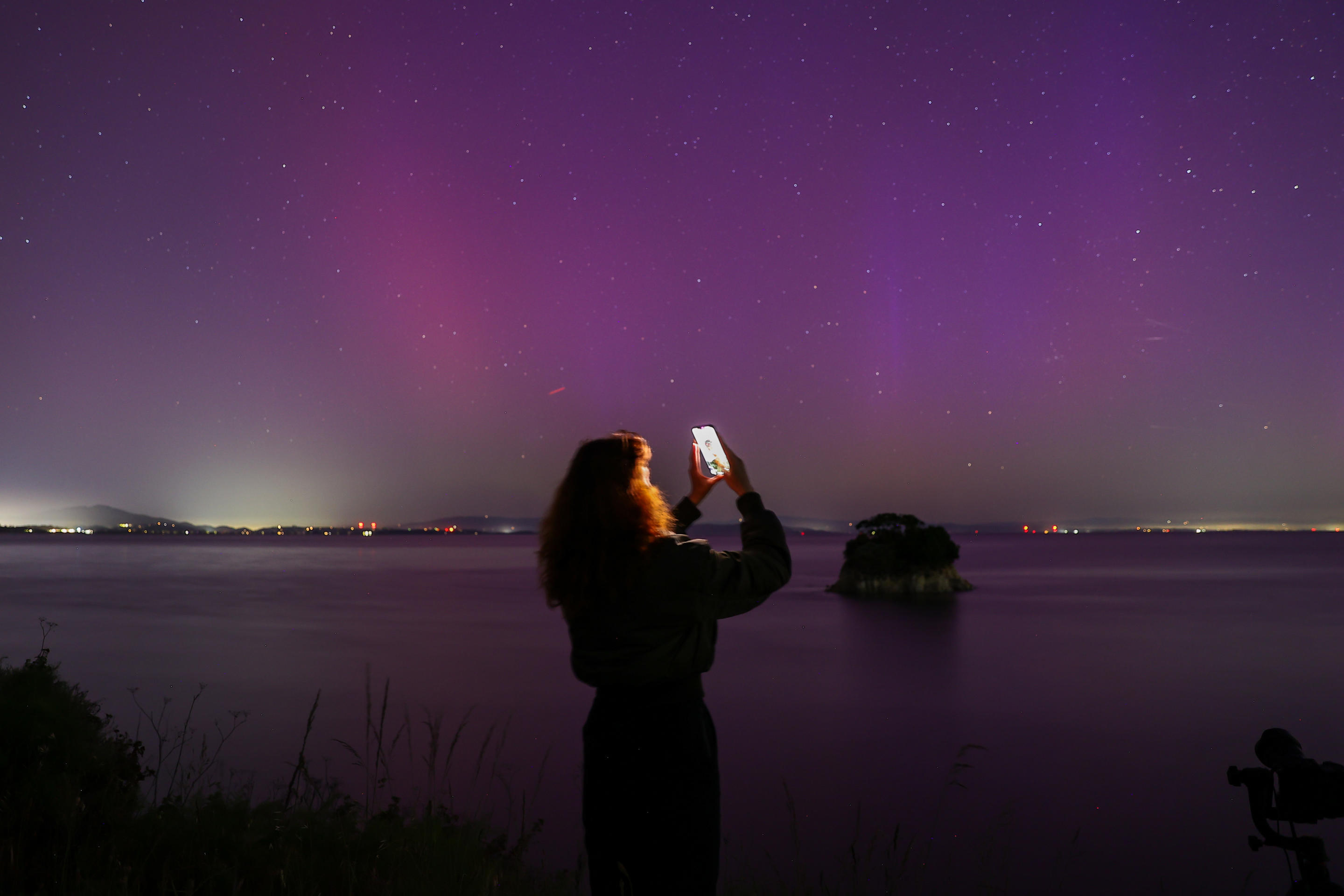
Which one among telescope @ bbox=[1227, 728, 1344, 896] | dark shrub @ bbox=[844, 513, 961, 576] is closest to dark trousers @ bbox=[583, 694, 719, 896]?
telescope @ bbox=[1227, 728, 1344, 896]

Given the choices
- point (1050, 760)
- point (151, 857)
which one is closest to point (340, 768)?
point (151, 857)

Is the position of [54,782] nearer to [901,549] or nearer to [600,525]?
[600,525]

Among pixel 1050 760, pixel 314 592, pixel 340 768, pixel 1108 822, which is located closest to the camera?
pixel 1108 822

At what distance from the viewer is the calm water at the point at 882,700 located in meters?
9.89

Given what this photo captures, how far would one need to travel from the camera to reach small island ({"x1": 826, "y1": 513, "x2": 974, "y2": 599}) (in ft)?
135

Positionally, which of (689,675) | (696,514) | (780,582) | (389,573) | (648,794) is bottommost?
(389,573)

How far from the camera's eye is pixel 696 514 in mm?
3166

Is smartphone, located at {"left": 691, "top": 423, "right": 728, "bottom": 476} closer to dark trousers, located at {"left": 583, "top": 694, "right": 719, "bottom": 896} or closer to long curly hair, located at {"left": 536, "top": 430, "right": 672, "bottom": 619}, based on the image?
long curly hair, located at {"left": 536, "top": 430, "right": 672, "bottom": 619}

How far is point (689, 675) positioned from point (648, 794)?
15.8 inches

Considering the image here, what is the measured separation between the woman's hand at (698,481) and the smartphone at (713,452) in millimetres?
41

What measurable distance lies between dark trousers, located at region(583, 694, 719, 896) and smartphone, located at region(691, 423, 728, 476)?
0.85 metres

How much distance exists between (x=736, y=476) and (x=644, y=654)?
0.79m

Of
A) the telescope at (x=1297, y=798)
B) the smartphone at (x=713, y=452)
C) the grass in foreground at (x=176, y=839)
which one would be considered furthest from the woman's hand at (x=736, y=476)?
the grass in foreground at (x=176, y=839)

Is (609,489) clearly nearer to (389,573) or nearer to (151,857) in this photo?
(151,857)
